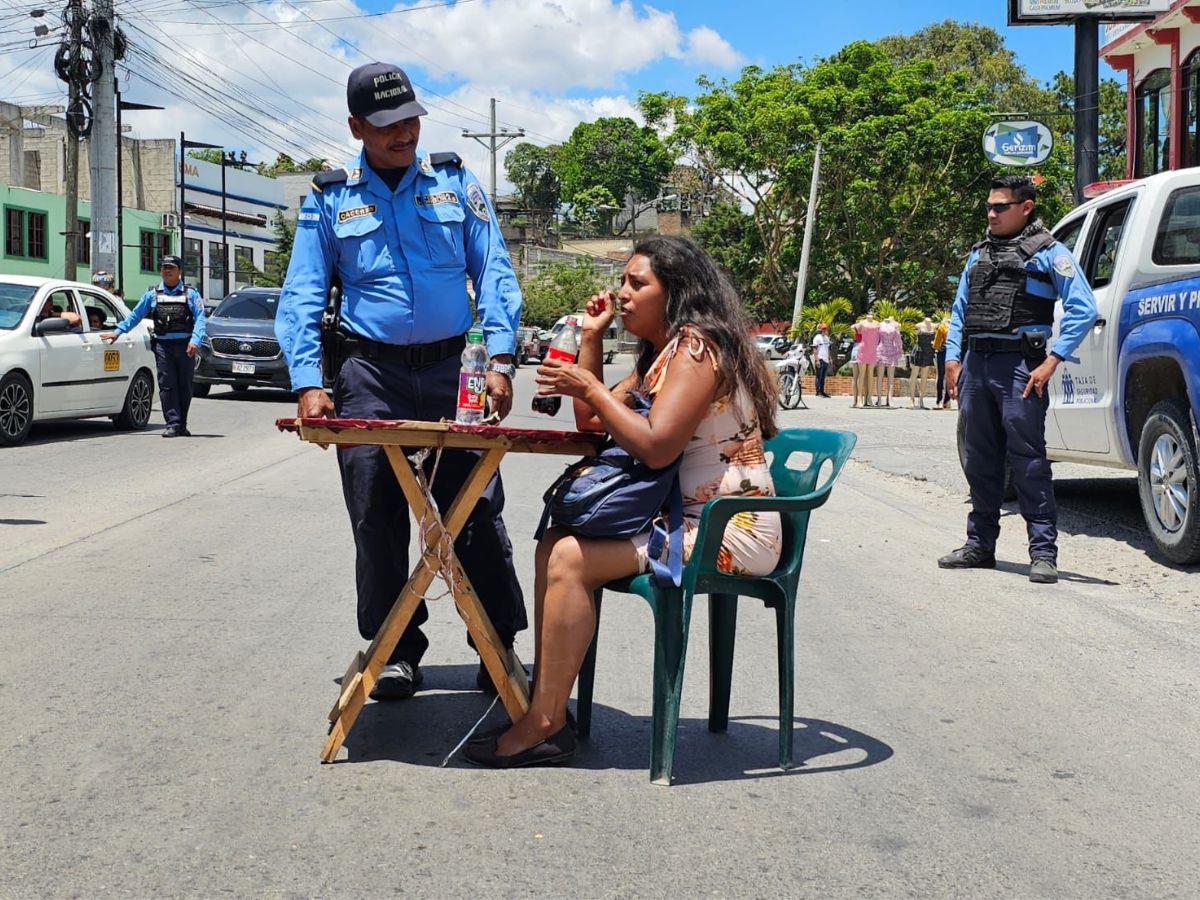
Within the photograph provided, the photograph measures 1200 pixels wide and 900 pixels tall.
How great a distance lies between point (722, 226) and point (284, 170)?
5223cm

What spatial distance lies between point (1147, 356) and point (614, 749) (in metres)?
4.71

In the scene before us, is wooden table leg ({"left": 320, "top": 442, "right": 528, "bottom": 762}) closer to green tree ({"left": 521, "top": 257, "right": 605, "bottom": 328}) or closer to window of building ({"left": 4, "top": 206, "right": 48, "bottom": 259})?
window of building ({"left": 4, "top": 206, "right": 48, "bottom": 259})

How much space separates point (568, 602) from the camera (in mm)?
3760

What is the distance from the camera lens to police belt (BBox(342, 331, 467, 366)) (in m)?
4.42

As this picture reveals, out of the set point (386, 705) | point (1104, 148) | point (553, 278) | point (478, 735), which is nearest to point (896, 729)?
point (478, 735)

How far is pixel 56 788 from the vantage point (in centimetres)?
364

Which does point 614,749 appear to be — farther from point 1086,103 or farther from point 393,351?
point 1086,103

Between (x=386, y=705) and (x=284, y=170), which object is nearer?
(x=386, y=705)

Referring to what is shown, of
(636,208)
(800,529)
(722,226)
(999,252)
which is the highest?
(636,208)

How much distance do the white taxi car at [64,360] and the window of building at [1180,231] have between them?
10.3m

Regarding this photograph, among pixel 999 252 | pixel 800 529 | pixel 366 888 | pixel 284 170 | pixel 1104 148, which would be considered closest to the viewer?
pixel 366 888

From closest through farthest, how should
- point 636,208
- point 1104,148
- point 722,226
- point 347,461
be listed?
point 347,461
point 1104,148
point 722,226
point 636,208

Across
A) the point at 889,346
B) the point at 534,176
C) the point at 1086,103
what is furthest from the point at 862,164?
the point at 534,176

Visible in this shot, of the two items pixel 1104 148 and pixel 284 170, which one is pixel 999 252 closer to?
pixel 1104 148
